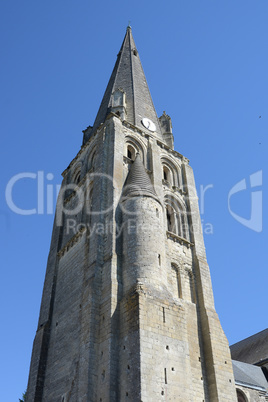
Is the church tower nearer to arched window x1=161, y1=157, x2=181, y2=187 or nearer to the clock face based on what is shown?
arched window x1=161, y1=157, x2=181, y2=187

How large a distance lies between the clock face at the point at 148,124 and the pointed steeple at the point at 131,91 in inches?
9.1

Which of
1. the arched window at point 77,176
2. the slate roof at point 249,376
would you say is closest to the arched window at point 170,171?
the arched window at point 77,176

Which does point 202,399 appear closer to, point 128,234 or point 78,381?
point 78,381

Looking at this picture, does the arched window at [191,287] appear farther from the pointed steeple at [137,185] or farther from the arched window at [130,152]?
the arched window at [130,152]

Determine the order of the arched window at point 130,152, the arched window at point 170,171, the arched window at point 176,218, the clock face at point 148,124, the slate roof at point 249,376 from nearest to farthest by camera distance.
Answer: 1. the arched window at point 176,218
2. the slate roof at point 249,376
3. the arched window at point 130,152
4. the arched window at point 170,171
5. the clock face at point 148,124

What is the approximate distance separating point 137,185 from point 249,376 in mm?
14337

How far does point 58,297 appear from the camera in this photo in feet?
63.4

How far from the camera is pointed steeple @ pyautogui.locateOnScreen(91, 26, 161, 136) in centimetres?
2669

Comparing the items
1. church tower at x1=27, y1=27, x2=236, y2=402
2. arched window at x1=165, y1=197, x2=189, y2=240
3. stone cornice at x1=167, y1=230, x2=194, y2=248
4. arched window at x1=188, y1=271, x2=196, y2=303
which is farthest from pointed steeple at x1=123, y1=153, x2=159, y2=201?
arched window at x1=188, y1=271, x2=196, y2=303

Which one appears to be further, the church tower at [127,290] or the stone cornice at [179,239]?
the stone cornice at [179,239]

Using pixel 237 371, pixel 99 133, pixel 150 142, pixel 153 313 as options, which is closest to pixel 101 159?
pixel 99 133

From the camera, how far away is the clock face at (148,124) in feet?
85.6

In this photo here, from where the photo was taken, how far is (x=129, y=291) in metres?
15.2

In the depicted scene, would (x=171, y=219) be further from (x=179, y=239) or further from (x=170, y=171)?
(x=170, y=171)
